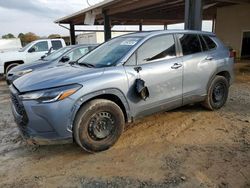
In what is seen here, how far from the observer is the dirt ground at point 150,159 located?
3064 millimetres

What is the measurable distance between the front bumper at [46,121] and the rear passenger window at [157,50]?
1.49 metres

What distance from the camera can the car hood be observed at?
346 cm

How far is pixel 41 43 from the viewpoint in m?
12.4

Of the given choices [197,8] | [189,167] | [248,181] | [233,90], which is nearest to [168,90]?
[189,167]

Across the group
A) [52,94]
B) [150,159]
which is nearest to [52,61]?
[52,94]

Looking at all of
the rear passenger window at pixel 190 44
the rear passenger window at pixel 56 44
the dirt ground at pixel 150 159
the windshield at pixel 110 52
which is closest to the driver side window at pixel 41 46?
the rear passenger window at pixel 56 44

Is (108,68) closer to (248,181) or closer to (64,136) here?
(64,136)

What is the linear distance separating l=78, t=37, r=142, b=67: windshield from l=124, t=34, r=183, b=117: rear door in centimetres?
21

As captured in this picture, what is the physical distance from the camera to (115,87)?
3736 millimetres

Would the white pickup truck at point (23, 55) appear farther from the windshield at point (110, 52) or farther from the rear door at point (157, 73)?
the rear door at point (157, 73)

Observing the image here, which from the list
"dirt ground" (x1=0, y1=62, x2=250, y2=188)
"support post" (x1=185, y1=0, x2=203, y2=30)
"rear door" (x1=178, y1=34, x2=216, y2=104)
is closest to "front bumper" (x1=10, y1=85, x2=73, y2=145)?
"dirt ground" (x1=0, y1=62, x2=250, y2=188)

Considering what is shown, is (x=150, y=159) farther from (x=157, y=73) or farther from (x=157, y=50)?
(x=157, y=50)

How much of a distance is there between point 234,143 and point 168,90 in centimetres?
133

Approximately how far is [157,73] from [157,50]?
46 centimetres
